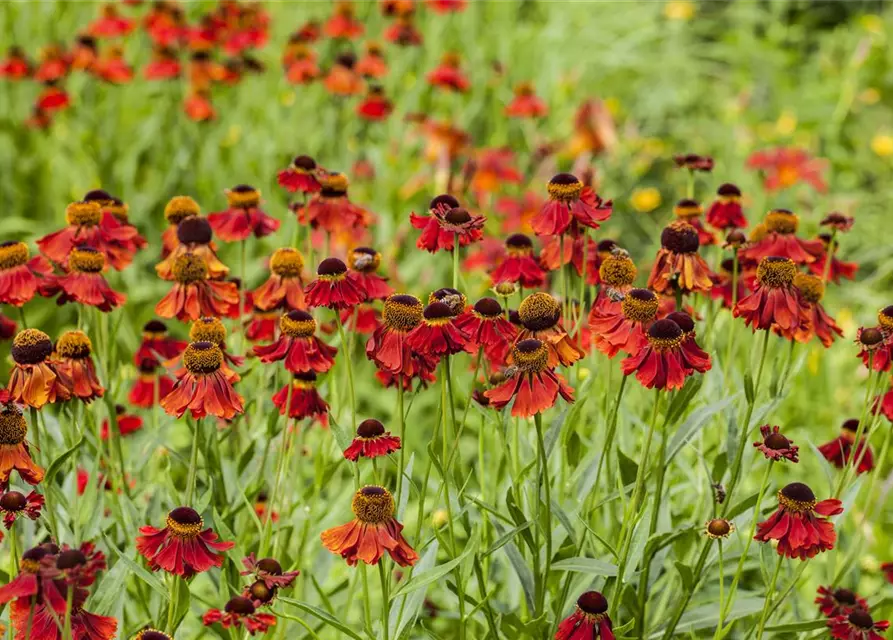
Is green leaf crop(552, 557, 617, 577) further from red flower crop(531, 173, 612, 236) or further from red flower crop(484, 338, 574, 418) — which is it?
red flower crop(531, 173, 612, 236)

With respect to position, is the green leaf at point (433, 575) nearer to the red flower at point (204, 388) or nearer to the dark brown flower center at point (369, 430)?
the dark brown flower center at point (369, 430)

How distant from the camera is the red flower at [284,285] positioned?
1.71 metres

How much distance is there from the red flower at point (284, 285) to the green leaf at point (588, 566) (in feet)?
1.85

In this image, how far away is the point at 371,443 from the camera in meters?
1.38

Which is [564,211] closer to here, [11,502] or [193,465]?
[193,465]

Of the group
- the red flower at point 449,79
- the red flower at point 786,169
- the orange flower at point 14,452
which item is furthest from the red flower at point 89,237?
the red flower at point 786,169

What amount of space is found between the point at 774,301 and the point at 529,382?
0.36 m

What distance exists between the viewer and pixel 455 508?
1529 mm

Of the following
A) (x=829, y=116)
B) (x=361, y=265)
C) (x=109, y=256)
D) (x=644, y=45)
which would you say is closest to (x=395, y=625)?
(x=361, y=265)

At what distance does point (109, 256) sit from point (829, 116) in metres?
3.80

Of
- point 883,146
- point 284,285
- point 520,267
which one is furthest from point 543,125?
point 284,285

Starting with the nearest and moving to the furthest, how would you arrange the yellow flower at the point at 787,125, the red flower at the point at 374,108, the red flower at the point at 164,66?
the red flower at the point at 374,108
the red flower at the point at 164,66
the yellow flower at the point at 787,125

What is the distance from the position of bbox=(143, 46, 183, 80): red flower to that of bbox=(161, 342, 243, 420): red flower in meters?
2.45

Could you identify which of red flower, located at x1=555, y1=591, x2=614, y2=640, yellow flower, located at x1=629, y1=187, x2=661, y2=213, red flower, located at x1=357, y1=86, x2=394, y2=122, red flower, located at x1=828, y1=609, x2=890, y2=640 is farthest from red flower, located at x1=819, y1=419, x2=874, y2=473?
yellow flower, located at x1=629, y1=187, x2=661, y2=213
